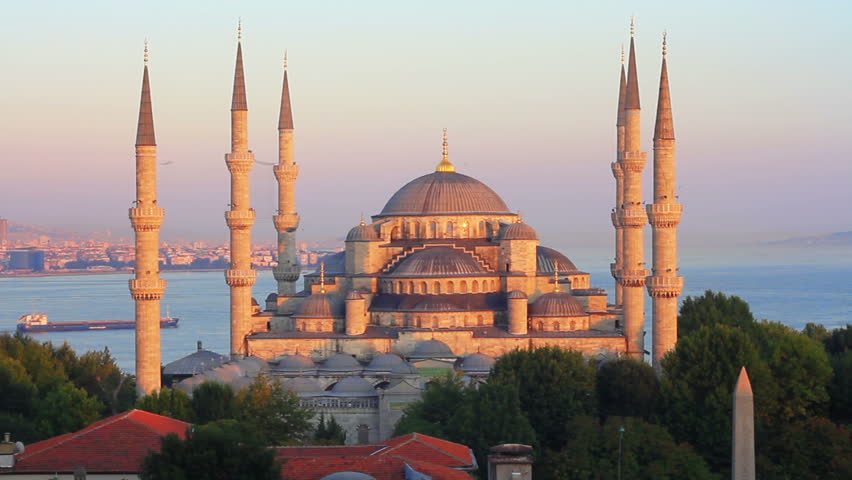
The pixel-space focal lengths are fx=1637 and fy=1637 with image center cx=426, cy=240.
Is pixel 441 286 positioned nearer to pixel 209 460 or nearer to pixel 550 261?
pixel 550 261

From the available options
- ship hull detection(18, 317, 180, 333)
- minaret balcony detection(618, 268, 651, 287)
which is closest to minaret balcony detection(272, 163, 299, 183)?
minaret balcony detection(618, 268, 651, 287)

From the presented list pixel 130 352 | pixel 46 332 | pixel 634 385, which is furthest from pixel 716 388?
pixel 46 332

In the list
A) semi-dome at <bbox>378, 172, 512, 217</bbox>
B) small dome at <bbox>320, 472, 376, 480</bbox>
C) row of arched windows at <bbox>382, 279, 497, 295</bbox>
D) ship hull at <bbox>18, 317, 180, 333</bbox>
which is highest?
semi-dome at <bbox>378, 172, 512, 217</bbox>

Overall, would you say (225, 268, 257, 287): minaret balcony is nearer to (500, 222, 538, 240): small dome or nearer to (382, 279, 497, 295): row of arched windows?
(382, 279, 497, 295): row of arched windows

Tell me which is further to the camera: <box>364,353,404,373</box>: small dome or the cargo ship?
the cargo ship

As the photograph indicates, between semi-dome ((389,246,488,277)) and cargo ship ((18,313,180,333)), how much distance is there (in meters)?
72.9

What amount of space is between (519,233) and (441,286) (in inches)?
135

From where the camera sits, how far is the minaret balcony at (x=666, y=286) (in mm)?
46000

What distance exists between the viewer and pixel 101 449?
2741 cm

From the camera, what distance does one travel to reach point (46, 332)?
411ft

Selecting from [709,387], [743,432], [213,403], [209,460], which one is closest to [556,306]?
[709,387]

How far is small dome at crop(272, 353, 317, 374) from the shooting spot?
4959 centimetres

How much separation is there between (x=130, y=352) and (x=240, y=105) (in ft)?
170

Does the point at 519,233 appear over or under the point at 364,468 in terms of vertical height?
over
